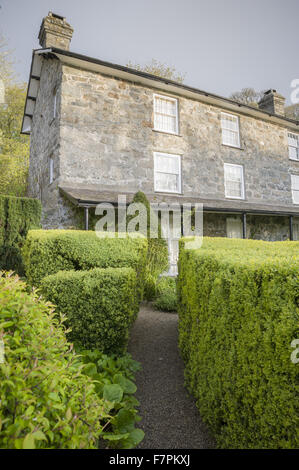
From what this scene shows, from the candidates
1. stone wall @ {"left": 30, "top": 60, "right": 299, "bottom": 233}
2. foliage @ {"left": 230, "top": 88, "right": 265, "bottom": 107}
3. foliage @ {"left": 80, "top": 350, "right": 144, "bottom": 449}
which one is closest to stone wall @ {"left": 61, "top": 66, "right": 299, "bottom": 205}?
stone wall @ {"left": 30, "top": 60, "right": 299, "bottom": 233}

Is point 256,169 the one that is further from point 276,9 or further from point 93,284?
point 93,284

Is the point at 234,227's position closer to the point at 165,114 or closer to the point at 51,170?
the point at 165,114

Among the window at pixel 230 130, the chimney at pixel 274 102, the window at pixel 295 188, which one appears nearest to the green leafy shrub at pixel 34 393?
the window at pixel 230 130

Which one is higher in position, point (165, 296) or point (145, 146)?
point (145, 146)

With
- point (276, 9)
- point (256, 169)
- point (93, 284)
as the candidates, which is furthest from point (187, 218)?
point (93, 284)

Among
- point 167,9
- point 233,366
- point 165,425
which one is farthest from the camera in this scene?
point 167,9

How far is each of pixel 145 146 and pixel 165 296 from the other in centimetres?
826

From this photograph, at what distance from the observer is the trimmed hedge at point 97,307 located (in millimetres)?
3469

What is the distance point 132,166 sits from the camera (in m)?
12.4

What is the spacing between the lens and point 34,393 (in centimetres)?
131

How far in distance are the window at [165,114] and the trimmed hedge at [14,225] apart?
7.49m

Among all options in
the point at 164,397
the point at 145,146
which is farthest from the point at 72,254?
the point at 145,146

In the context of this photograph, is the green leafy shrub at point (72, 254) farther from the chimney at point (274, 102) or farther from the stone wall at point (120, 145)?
the chimney at point (274, 102)
